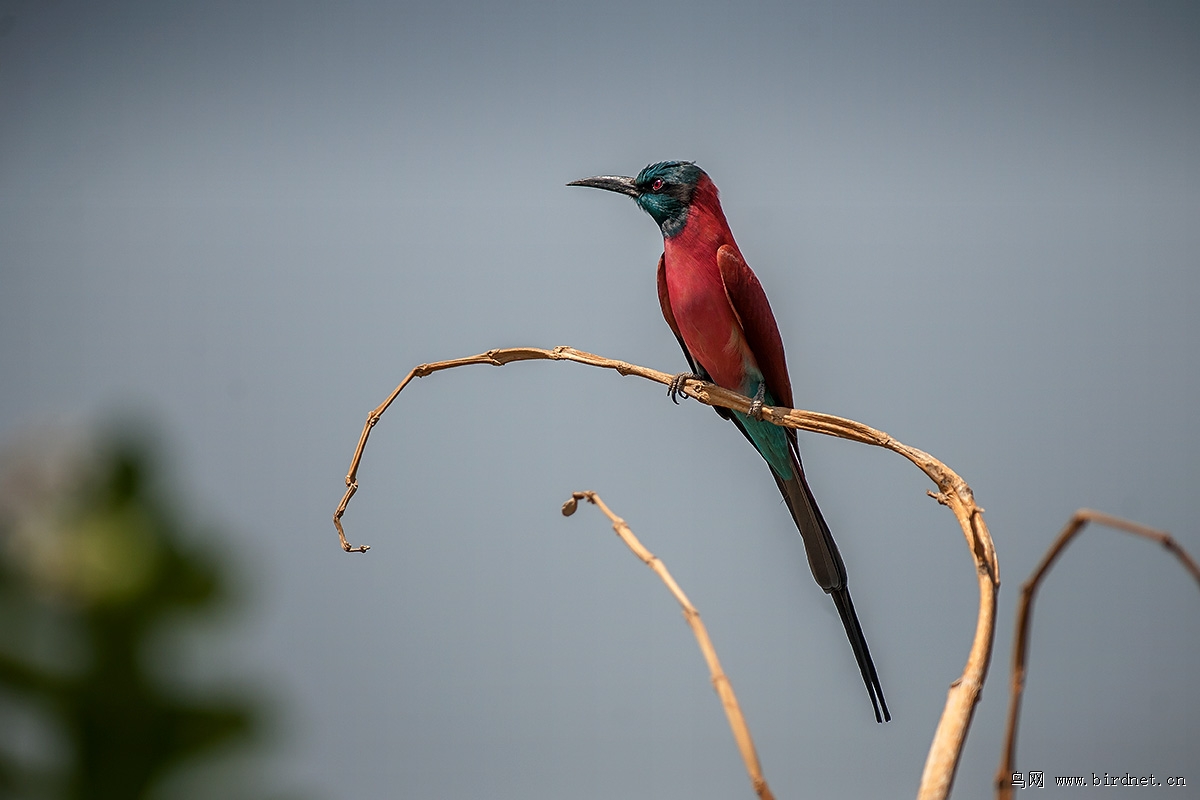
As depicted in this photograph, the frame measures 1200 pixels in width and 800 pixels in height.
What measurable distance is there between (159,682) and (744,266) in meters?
0.94

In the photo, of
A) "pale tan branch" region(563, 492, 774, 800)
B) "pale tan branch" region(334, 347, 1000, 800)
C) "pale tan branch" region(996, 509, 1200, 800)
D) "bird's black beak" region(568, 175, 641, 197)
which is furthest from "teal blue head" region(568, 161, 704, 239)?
"pale tan branch" region(996, 509, 1200, 800)

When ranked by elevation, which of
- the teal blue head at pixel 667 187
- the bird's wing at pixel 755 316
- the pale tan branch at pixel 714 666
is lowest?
the pale tan branch at pixel 714 666

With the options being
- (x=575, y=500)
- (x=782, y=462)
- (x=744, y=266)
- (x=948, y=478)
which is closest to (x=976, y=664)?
(x=948, y=478)

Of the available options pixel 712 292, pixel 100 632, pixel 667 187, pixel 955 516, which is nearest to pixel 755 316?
pixel 712 292

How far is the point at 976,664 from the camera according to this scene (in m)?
0.36

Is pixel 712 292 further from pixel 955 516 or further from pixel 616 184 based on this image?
pixel 955 516

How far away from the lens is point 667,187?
1.07 metres

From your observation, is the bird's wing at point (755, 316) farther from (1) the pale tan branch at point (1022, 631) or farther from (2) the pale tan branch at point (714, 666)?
(1) the pale tan branch at point (1022, 631)

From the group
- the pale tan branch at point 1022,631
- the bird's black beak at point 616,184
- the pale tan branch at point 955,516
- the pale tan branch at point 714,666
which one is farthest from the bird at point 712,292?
the pale tan branch at point 1022,631

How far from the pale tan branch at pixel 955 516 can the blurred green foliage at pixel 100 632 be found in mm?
278

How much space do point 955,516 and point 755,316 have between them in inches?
24.8

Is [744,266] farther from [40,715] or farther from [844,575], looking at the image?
[40,715]

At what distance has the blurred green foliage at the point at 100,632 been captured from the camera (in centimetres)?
17

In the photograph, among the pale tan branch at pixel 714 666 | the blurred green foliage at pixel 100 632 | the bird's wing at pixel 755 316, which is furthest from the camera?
the bird's wing at pixel 755 316
